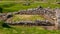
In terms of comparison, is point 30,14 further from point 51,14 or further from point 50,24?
point 50,24

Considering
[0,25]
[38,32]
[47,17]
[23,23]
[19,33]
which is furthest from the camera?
[47,17]

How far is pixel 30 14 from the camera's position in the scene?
3759 centimetres

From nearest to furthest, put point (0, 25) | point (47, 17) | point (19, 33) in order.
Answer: point (19, 33), point (0, 25), point (47, 17)

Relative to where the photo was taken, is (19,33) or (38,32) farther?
(38,32)

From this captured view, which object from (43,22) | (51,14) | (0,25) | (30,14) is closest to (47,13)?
(51,14)

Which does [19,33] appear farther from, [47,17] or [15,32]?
[47,17]

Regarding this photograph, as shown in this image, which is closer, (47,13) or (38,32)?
(38,32)

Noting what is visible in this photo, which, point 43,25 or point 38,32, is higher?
point 38,32

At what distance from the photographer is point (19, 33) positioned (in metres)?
16.3

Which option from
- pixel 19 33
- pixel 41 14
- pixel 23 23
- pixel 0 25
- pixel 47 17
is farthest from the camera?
pixel 41 14

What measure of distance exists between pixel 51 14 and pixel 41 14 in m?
2.58

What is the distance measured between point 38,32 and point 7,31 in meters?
2.71

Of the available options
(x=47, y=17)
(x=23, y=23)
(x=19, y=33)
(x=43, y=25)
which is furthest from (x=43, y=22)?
(x=19, y=33)

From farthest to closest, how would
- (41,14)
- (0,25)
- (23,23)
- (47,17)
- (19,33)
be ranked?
1. (41,14)
2. (47,17)
3. (23,23)
4. (0,25)
5. (19,33)
